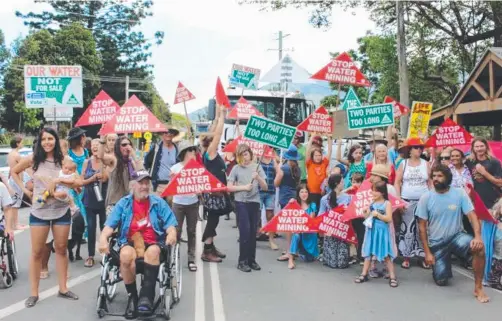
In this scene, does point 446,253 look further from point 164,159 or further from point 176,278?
point 164,159

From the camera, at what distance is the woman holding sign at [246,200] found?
24.3ft

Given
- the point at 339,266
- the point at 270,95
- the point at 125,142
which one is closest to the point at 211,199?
the point at 125,142

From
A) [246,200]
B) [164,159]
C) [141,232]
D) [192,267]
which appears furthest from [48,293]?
[164,159]

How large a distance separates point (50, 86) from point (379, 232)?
26.1 ft

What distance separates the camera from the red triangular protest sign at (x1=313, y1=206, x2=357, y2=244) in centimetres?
762

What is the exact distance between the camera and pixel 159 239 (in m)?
5.62

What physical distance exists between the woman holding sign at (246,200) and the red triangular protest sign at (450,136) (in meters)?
3.55

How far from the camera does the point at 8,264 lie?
6.75 metres

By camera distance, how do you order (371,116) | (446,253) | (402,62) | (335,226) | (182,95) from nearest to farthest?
1. (446,253)
2. (335,226)
3. (371,116)
4. (182,95)
5. (402,62)

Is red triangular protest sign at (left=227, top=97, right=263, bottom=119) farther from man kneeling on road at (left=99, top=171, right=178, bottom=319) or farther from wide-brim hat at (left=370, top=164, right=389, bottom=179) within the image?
man kneeling on road at (left=99, top=171, right=178, bottom=319)

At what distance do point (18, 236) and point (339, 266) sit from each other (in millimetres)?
6129

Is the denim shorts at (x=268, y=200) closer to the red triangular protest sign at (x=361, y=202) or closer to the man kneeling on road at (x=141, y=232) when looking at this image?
the red triangular protest sign at (x=361, y=202)

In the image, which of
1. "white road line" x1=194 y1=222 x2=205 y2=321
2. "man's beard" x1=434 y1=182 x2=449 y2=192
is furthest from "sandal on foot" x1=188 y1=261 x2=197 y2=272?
"man's beard" x1=434 y1=182 x2=449 y2=192

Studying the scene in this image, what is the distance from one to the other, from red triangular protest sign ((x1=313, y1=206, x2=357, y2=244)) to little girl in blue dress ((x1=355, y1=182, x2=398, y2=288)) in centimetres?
61
